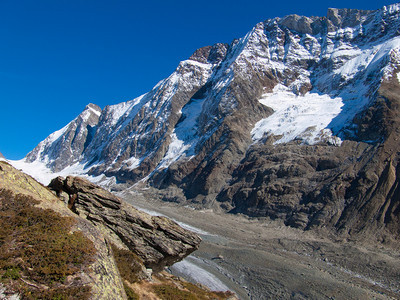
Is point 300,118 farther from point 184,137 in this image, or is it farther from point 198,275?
point 198,275

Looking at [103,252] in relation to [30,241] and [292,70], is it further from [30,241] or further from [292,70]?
[292,70]

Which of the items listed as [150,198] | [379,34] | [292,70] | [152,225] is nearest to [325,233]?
[152,225]

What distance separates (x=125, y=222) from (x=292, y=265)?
3851 cm

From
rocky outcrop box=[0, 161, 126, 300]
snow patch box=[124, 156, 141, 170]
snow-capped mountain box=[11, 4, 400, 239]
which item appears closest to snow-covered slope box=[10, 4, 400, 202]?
snow-capped mountain box=[11, 4, 400, 239]

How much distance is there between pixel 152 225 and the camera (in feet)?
65.8

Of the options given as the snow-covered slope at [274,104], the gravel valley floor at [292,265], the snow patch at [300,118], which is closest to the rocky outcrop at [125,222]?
the gravel valley floor at [292,265]

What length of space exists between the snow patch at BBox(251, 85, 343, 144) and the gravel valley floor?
47656 millimetres

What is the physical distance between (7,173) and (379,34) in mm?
201814

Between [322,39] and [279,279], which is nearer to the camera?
[279,279]

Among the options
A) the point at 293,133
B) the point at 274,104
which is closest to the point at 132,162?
the point at 274,104

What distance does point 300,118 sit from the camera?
410 ft

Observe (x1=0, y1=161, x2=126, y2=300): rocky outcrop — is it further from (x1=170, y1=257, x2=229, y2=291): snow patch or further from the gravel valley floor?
(x1=170, y1=257, x2=229, y2=291): snow patch

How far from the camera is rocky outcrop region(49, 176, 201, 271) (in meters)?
18.1

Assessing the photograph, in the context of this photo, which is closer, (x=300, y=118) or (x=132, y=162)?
(x=300, y=118)
